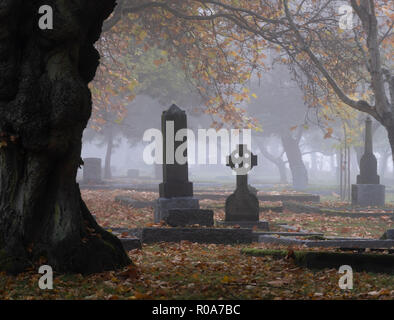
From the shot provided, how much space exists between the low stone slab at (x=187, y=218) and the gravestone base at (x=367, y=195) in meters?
11.4

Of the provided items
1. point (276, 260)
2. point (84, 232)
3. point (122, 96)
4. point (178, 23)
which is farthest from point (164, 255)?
point (122, 96)

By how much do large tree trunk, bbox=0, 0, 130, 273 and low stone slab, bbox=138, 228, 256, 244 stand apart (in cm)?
461

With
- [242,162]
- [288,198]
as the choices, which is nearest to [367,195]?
[288,198]

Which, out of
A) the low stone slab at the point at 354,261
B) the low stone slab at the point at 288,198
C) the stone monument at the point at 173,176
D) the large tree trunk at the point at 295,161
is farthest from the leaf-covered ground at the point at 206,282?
the large tree trunk at the point at 295,161

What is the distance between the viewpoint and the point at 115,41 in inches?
909

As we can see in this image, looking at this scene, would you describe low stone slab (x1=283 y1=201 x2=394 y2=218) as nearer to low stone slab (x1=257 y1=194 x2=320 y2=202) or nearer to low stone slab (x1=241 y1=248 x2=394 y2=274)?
low stone slab (x1=257 y1=194 x2=320 y2=202)

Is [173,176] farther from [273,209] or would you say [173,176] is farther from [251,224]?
[273,209]

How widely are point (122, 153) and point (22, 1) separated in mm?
106833

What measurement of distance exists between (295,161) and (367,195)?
98.3 ft

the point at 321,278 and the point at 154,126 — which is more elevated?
the point at 154,126

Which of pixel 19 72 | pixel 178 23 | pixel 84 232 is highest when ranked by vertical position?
pixel 178 23

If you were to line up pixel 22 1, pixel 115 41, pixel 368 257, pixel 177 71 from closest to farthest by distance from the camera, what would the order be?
pixel 22 1
pixel 368 257
pixel 115 41
pixel 177 71
